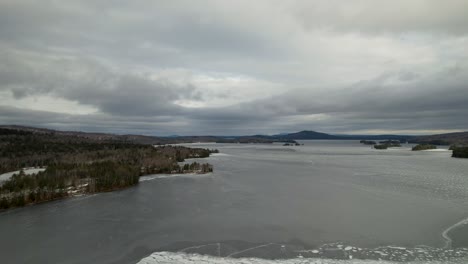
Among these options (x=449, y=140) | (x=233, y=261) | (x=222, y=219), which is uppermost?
(x=449, y=140)

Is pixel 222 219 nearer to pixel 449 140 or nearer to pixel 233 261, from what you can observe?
pixel 233 261

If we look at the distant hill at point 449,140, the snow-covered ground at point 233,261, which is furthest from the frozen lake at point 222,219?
the distant hill at point 449,140

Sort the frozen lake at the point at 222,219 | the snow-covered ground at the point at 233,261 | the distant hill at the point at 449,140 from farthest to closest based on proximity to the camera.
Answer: the distant hill at the point at 449,140 < the frozen lake at the point at 222,219 < the snow-covered ground at the point at 233,261

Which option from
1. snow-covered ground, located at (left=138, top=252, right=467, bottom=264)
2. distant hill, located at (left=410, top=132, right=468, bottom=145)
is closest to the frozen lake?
snow-covered ground, located at (left=138, top=252, right=467, bottom=264)

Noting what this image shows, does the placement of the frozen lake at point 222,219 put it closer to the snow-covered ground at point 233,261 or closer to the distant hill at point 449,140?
the snow-covered ground at point 233,261


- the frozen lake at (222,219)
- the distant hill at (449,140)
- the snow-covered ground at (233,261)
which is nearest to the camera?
the snow-covered ground at (233,261)

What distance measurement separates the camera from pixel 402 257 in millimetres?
7523

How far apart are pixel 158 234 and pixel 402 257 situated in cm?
759

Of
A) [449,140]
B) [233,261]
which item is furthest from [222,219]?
[449,140]

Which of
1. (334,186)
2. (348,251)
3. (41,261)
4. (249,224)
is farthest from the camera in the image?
(334,186)

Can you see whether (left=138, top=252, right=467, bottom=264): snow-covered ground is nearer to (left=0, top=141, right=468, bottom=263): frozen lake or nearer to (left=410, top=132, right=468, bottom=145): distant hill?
(left=0, top=141, right=468, bottom=263): frozen lake

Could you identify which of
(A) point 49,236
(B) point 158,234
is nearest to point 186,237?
(B) point 158,234

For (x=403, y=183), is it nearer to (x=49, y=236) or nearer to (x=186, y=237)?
(x=186, y=237)

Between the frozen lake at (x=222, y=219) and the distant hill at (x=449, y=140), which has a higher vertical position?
the distant hill at (x=449, y=140)
